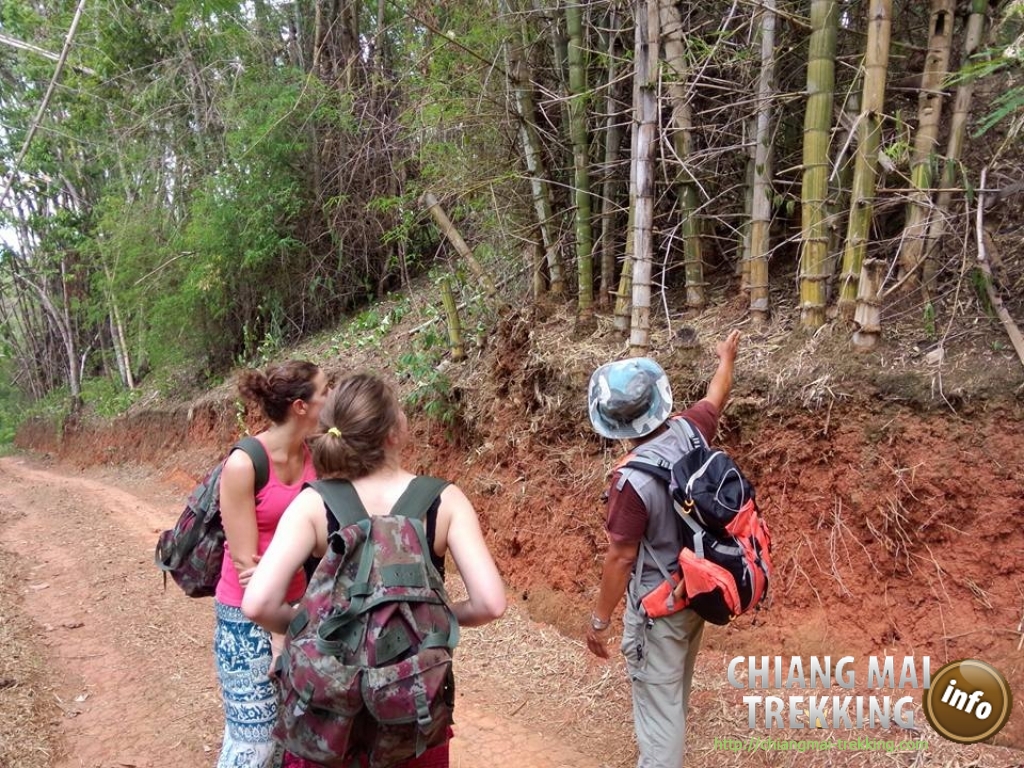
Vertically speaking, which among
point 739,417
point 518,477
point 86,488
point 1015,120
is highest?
point 1015,120

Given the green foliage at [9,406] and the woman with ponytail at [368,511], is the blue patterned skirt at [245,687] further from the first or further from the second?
the green foliage at [9,406]

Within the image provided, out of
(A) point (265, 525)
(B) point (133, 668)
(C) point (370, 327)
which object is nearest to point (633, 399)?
(A) point (265, 525)

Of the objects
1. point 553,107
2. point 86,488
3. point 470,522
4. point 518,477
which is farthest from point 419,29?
point 86,488

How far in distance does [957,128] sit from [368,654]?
379 cm

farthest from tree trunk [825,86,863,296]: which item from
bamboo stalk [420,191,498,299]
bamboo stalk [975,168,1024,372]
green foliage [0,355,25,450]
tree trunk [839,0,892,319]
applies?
green foliage [0,355,25,450]

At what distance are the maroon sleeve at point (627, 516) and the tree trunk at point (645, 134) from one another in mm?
2394

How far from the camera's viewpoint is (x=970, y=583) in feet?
10.8

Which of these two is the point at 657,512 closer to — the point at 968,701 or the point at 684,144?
the point at 968,701

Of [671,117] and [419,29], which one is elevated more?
[419,29]

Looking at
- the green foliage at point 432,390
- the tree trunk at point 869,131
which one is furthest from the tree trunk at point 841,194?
the green foliage at point 432,390

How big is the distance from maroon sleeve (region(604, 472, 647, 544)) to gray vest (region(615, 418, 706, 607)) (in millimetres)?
17

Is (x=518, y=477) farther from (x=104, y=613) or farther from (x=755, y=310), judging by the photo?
(x=104, y=613)

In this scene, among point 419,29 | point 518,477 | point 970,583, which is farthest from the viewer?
point 419,29

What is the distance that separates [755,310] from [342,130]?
7877mm
